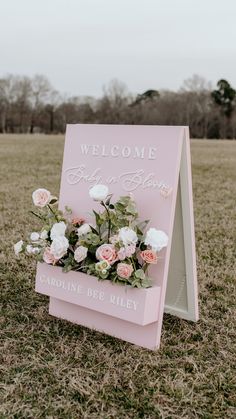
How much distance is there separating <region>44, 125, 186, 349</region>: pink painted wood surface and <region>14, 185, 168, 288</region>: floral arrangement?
0.24ft

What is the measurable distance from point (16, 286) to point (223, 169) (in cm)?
735

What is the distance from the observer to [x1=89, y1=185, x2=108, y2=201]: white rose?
8.39 feet

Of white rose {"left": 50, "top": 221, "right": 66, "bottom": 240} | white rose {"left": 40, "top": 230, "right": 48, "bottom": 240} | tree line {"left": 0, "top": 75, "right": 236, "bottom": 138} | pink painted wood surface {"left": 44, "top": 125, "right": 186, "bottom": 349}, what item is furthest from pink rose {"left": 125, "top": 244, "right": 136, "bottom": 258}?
tree line {"left": 0, "top": 75, "right": 236, "bottom": 138}

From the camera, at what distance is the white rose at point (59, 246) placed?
2658mm

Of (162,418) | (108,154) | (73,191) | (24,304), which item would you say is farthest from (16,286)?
(162,418)

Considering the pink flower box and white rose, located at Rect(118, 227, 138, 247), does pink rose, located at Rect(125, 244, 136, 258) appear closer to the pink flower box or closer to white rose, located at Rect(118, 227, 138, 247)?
white rose, located at Rect(118, 227, 138, 247)

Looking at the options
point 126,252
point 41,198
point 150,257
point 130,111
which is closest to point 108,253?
point 126,252

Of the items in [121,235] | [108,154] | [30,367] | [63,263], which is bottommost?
[30,367]

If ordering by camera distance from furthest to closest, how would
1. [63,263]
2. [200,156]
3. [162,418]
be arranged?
[200,156] < [63,263] < [162,418]

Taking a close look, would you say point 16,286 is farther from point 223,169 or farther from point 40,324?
point 223,169

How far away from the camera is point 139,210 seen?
8.62 feet

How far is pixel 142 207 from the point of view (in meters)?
2.62

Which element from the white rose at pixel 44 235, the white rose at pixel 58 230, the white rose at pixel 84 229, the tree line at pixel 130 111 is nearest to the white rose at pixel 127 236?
the white rose at pixel 84 229

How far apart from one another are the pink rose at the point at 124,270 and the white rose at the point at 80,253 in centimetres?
21
